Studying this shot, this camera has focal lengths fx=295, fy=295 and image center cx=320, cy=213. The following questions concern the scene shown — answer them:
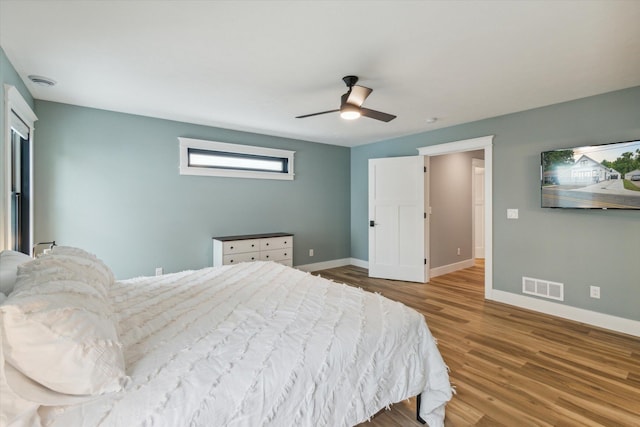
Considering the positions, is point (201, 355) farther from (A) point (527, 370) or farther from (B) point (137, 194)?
(B) point (137, 194)

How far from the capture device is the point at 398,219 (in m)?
4.97

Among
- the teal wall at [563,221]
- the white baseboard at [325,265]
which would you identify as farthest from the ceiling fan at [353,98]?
the white baseboard at [325,265]

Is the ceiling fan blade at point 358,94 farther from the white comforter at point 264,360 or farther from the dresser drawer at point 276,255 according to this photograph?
the dresser drawer at point 276,255

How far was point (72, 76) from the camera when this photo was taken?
2.71 metres

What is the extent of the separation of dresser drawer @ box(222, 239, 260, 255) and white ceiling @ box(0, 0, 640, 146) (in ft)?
5.92

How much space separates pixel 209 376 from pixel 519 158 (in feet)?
13.6

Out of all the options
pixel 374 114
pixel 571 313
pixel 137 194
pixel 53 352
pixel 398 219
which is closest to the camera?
pixel 53 352

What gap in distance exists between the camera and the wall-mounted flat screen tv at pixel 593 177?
2869 mm

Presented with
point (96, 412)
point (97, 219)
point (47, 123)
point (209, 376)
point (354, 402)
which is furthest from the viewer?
point (97, 219)

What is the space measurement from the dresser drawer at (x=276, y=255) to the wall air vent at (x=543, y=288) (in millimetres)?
3242

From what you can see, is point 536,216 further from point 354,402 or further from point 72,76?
point 72,76

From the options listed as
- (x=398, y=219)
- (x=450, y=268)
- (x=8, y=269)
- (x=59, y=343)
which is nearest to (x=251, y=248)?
→ (x=398, y=219)

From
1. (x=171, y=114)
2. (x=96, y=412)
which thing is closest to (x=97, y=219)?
(x=171, y=114)

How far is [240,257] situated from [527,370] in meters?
3.43
